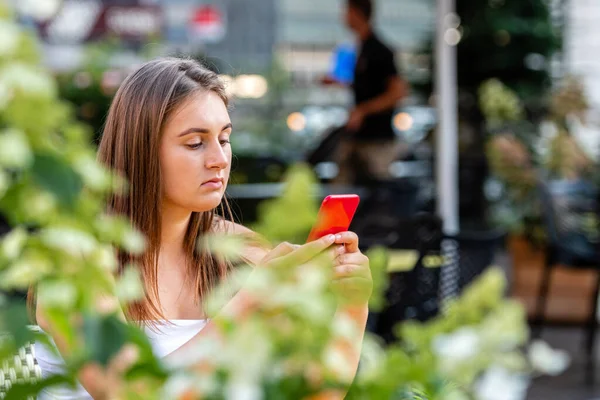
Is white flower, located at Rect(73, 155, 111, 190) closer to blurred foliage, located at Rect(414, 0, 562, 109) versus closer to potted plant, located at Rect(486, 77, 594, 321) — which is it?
potted plant, located at Rect(486, 77, 594, 321)

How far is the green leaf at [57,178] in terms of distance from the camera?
2.01ft

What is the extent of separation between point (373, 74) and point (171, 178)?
4.73m

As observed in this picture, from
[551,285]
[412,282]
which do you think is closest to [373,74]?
[551,285]

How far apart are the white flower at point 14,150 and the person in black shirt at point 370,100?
582 cm

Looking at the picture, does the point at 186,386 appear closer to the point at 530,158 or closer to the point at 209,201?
the point at 209,201

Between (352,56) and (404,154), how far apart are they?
740 mm

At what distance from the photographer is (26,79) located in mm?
587

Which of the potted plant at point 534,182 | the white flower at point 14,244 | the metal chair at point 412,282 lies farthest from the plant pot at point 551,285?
the white flower at point 14,244

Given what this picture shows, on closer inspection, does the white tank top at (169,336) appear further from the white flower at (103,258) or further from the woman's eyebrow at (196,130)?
the white flower at (103,258)

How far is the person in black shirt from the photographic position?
6.43 metres

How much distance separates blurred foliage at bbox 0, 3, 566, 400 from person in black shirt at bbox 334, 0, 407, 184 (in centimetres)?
577

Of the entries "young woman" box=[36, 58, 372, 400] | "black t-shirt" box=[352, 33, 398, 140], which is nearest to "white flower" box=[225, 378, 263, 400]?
"young woman" box=[36, 58, 372, 400]

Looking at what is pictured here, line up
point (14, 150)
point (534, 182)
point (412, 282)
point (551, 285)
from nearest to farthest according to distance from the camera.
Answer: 1. point (14, 150)
2. point (412, 282)
3. point (551, 285)
4. point (534, 182)

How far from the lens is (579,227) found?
6.20 meters
